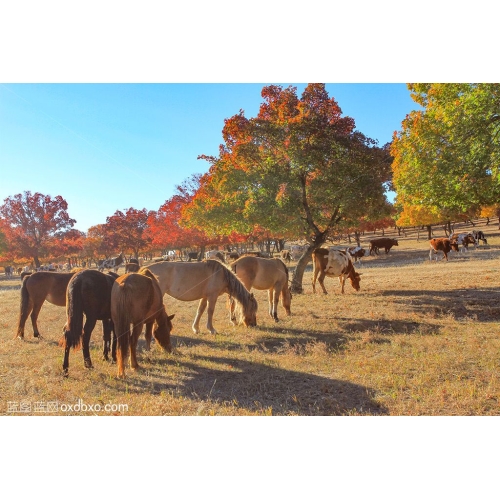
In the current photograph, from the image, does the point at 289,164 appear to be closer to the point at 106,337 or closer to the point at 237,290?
the point at 237,290

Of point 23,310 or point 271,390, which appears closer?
point 271,390

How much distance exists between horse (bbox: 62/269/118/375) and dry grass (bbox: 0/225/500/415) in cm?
36

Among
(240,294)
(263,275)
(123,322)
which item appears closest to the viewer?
(123,322)

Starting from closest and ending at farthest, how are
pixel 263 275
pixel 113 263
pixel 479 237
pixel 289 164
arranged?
pixel 113 263 → pixel 289 164 → pixel 263 275 → pixel 479 237

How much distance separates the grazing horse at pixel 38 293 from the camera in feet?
19.4

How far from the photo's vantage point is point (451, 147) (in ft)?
25.0

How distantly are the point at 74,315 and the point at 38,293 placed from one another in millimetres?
1254

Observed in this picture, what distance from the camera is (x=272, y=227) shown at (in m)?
11.5

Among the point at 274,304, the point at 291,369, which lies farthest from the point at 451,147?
the point at 291,369

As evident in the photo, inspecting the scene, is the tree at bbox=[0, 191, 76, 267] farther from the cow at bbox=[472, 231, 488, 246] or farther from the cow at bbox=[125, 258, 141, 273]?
the cow at bbox=[472, 231, 488, 246]

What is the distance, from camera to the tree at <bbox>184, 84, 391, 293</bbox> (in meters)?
9.63

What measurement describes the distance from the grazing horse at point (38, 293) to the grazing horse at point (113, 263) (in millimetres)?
573

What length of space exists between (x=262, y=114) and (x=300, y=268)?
6743 mm
